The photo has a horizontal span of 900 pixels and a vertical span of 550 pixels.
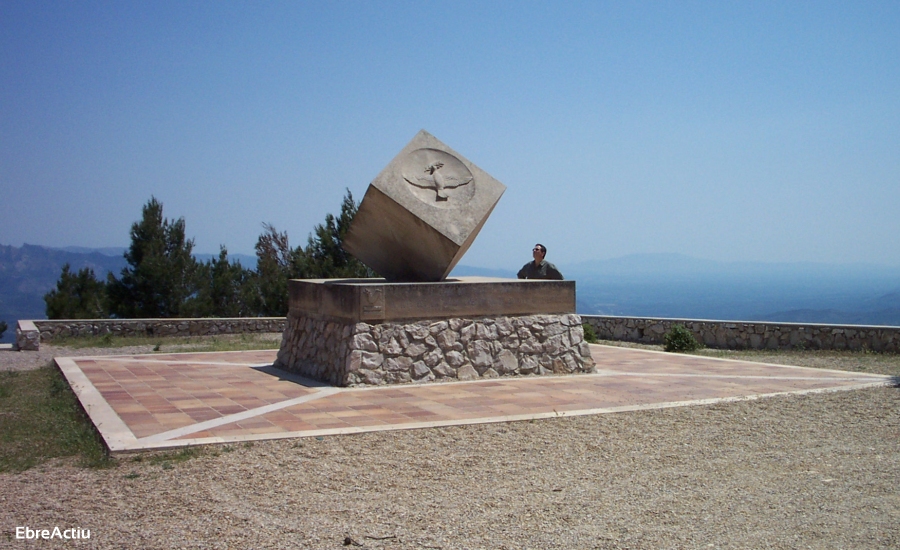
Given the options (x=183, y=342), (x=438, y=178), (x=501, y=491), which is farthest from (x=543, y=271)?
(x=183, y=342)

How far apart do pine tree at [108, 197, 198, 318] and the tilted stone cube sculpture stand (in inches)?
498

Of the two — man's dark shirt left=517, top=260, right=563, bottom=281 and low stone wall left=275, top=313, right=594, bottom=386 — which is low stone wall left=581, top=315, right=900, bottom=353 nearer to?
man's dark shirt left=517, top=260, right=563, bottom=281

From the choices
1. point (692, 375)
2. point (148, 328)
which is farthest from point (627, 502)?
point (148, 328)

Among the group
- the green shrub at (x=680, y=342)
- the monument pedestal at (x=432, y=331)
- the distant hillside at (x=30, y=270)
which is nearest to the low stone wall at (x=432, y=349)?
the monument pedestal at (x=432, y=331)

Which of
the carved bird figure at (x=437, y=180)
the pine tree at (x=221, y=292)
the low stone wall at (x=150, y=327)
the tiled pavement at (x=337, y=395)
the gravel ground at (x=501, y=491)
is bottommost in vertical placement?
the gravel ground at (x=501, y=491)

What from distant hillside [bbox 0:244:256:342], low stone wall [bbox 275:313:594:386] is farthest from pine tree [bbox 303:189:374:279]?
distant hillside [bbox 0:244:256:342]

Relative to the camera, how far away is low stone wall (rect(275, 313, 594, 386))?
354 inches

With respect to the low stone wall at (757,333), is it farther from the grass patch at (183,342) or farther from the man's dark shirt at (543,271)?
the grass patch at (183,342)

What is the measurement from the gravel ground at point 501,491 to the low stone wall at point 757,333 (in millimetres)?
8283

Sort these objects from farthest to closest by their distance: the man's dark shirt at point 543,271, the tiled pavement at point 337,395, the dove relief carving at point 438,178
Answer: the man's dark shirt at point 543,271, the dove relief carving at point 438,178, the tiled pavement at point 337,395

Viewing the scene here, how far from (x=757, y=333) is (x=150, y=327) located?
1325 cm

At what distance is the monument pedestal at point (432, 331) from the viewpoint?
9008 mm

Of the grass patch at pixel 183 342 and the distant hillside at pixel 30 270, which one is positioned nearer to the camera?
the grass patch at pixel 183 342

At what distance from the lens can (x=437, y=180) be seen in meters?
9.81
